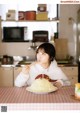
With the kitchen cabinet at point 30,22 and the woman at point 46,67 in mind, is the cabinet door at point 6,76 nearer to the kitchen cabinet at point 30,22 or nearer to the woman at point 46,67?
the kitchen cabinet at point 30,22

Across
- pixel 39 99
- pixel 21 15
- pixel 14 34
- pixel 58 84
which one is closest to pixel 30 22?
pixel 21 15

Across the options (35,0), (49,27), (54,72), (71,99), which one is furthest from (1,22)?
(71,99)

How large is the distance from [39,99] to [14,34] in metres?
3.23

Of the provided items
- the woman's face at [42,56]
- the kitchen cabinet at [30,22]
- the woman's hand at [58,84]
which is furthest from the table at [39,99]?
the kitchen cabinet at [30,22]

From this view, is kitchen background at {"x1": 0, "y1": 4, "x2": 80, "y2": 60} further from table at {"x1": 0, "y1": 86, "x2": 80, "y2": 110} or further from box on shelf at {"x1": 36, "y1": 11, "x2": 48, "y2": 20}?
table at {"x1": 0, "y1": 86, "x2": 80, "y2": 110}

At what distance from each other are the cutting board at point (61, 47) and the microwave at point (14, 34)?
731 mm

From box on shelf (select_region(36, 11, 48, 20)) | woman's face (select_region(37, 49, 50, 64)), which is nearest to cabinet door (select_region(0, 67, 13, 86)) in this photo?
box on shelf (select_region(36, 11, 48, 20))

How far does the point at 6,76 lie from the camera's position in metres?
4.76

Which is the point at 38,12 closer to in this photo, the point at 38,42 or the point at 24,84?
the point at 38,42

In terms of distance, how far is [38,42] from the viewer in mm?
5359

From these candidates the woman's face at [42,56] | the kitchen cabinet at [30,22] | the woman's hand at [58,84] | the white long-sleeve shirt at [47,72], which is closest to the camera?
the woman's hand at [58,84]

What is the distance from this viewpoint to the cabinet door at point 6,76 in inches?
186

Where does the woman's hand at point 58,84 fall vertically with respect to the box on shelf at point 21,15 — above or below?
below

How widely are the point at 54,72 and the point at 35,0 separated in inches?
37.4
